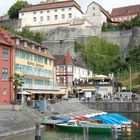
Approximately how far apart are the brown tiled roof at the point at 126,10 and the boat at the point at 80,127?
11436 centimetres

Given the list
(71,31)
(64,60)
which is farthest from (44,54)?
(71,31)

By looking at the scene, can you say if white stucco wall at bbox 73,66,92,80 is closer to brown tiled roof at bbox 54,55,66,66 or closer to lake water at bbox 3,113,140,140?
brown tiled roof at bbox 54,55,66,66

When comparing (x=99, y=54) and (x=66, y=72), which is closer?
(x=66, y=72)

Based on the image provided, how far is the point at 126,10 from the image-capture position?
161625mm

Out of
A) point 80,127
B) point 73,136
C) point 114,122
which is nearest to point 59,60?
point 114,122

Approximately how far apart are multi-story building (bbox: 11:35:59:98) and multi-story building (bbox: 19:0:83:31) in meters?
47.6

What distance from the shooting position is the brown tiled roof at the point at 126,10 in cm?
15739

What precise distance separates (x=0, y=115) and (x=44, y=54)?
120 ft

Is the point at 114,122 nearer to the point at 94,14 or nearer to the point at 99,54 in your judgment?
the point at 99,54

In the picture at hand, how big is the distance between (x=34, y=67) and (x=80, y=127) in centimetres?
2988

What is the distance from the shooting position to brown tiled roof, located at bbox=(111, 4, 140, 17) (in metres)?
157

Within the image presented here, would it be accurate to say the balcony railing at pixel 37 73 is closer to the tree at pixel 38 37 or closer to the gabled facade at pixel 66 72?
the gabled facade at pixel 66 72

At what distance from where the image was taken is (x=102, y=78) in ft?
308

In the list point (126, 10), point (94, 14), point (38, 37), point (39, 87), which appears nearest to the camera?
point (39, 87)
